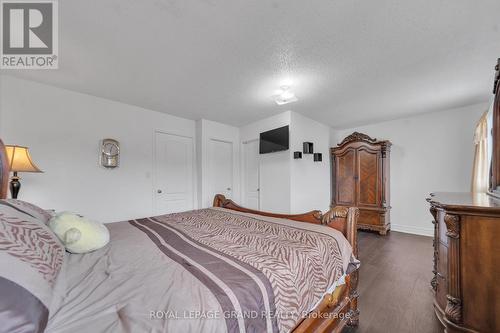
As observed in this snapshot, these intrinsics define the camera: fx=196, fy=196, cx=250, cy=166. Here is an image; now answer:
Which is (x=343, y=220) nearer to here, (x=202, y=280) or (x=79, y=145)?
(x=202, y=280)

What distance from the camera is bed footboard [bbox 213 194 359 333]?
1.09 meters

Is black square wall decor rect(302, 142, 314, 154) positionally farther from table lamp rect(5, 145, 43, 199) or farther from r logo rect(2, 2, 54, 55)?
table lamp rect(5, 145, 43, 199)

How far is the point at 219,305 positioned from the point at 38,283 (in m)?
0.58

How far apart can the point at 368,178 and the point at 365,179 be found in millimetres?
58

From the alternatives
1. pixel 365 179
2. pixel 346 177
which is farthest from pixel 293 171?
pixel 365 179

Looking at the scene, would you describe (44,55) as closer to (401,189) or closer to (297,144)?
(297,144)

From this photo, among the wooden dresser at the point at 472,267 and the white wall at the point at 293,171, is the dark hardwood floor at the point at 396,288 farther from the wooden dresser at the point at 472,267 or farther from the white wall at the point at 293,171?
the white wall at the point at 293,171

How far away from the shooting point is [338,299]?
4.31ft

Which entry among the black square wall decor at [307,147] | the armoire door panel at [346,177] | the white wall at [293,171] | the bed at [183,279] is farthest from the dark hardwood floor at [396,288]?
the black square wall decor at [307,147]

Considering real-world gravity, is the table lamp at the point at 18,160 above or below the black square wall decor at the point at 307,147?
below

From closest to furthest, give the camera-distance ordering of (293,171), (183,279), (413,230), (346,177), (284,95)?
(183,279) → (284,95) → (293,171) → (413,230) → (346,177)

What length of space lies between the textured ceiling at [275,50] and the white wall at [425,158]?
1.78 ft

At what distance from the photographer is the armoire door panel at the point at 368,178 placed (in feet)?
12.5

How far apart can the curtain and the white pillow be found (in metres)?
4.27
